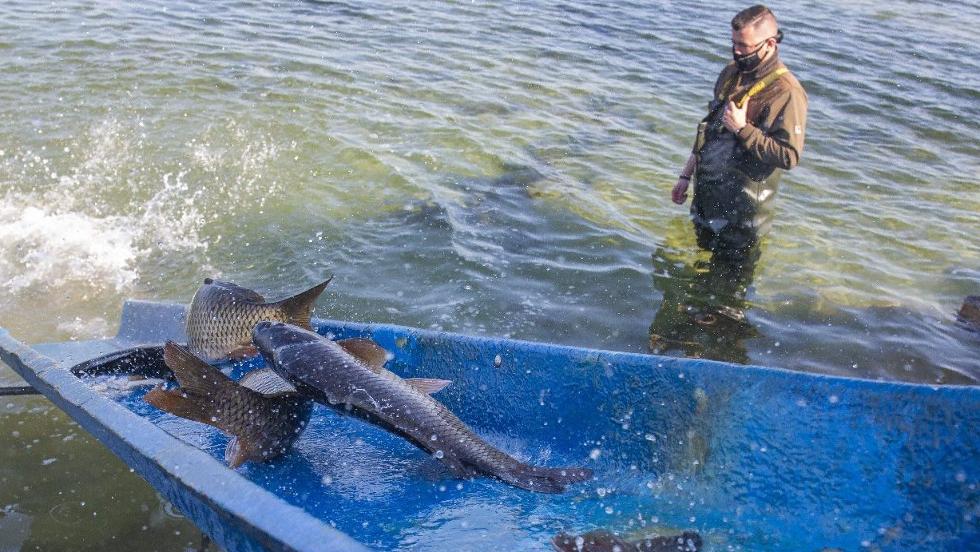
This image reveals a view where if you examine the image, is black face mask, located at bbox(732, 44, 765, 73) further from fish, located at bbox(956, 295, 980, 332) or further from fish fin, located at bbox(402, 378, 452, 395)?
fish fin, located at bbox(402, 378, 452, 395)

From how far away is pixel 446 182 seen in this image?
9.63m

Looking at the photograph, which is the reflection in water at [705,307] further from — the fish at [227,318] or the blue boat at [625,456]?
the fish at [227,318]

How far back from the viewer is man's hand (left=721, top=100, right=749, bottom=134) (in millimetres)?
6441

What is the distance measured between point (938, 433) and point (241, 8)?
14.0 meters

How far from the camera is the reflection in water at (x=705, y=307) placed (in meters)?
7.09

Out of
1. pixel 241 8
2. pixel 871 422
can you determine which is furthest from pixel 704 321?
pixel 241 8

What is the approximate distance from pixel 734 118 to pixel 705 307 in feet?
5.91

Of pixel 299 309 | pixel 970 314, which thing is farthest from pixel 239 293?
pixel 970 314

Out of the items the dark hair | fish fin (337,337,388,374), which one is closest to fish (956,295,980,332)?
the dark hair

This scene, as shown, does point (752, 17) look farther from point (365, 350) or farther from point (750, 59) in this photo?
point (365, 350)

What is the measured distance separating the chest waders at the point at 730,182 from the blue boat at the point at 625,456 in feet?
9.74

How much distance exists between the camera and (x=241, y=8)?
1518 centimetres

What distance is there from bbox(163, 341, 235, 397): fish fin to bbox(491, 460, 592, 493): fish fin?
1.25 meters

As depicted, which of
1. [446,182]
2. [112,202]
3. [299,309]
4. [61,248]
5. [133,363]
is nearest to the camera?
[299,309]
